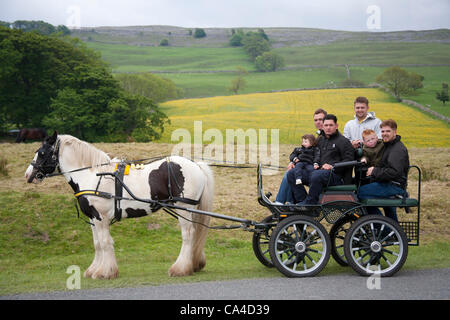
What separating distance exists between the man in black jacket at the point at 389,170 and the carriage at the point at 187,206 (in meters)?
0.13

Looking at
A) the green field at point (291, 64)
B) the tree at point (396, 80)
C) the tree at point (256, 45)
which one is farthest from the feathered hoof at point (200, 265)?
the tree at point (256, 45)

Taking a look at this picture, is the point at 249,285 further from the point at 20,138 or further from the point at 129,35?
the point at 129,35

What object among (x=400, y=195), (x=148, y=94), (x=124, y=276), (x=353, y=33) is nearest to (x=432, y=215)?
(x=400, y=195)

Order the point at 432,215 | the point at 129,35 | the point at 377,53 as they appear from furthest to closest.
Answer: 1. the point at 129,35
2. the point at 377,53
3. the point at 432,215

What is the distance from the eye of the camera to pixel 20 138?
103 feet

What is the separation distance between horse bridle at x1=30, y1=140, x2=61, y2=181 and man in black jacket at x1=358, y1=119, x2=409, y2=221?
477 cm

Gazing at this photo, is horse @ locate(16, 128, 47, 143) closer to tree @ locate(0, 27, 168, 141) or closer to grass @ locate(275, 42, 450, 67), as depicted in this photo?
tree @ locate(0, 27, 168, 141)

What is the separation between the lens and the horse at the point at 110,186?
6.94 meters

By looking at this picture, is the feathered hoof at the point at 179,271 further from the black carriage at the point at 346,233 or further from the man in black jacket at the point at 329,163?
the man in black jacket at the point at 329,163

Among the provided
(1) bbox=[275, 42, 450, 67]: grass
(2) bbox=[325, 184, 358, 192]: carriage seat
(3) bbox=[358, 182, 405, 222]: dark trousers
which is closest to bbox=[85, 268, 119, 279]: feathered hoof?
(2) bbox=[325, 184, 358, 192]: carriage seat

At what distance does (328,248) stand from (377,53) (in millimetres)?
37056

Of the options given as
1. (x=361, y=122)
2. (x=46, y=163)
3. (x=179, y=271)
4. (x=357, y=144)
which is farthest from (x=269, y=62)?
(x=179, y=271)

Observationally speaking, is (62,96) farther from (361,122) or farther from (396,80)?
(361,122)
